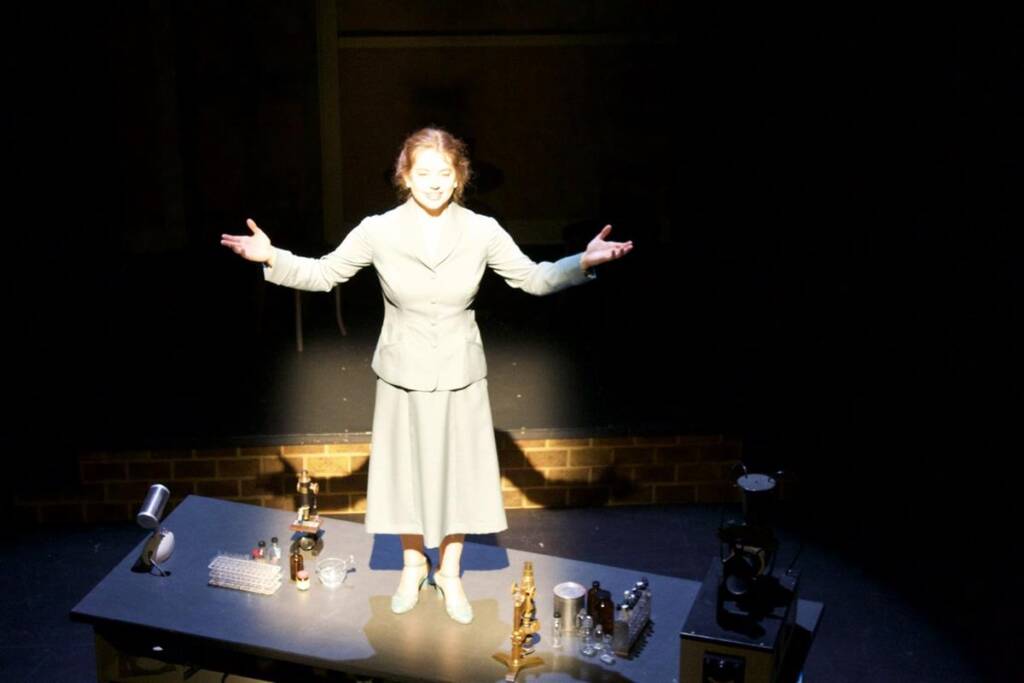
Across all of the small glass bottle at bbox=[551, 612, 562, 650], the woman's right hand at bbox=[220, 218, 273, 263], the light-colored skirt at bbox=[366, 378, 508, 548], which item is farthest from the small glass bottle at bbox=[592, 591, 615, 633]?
the woman's right hand at bbox=[220, 218, 273, 263]

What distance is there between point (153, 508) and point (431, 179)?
151 centimetres

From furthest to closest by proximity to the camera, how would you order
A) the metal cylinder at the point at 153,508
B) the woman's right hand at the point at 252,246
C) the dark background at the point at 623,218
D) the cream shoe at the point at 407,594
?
the dark background at the point at 623,218 → the metal cylinder at the point at 153,508 → the cream shoe at the point at 407,594 → the woman's right hand at the point at 252,246

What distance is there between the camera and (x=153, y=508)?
14.9 feet

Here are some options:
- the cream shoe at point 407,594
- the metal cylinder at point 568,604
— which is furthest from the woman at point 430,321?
the metal cylinder at point 568,604

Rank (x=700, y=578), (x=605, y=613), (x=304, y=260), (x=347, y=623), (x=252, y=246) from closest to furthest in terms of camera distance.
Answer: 1. (x=252, y=246)
2. (x=304, y=260)
3. (x=605, y=613)
4. (x=347, y=623)
5. (x=700, y=578)

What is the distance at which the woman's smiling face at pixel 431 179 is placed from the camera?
12.8ft

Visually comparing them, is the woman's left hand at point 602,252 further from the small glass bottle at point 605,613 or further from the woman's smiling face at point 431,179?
the small glass bottle at point 605,613

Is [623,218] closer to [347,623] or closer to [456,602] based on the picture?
[456,602]

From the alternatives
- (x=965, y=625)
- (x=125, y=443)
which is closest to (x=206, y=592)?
(x=125, y=443)

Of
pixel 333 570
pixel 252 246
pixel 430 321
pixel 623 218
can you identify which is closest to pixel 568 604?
pixel 333 570

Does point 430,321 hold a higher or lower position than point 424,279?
lower

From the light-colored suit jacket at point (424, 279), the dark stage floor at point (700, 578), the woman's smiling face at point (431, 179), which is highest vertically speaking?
the woman's smiling face at point (431, 179)

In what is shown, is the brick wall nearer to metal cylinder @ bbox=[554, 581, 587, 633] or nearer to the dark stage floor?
→ the dark stage floor

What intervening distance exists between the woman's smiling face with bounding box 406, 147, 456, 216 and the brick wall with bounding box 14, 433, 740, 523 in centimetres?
189
